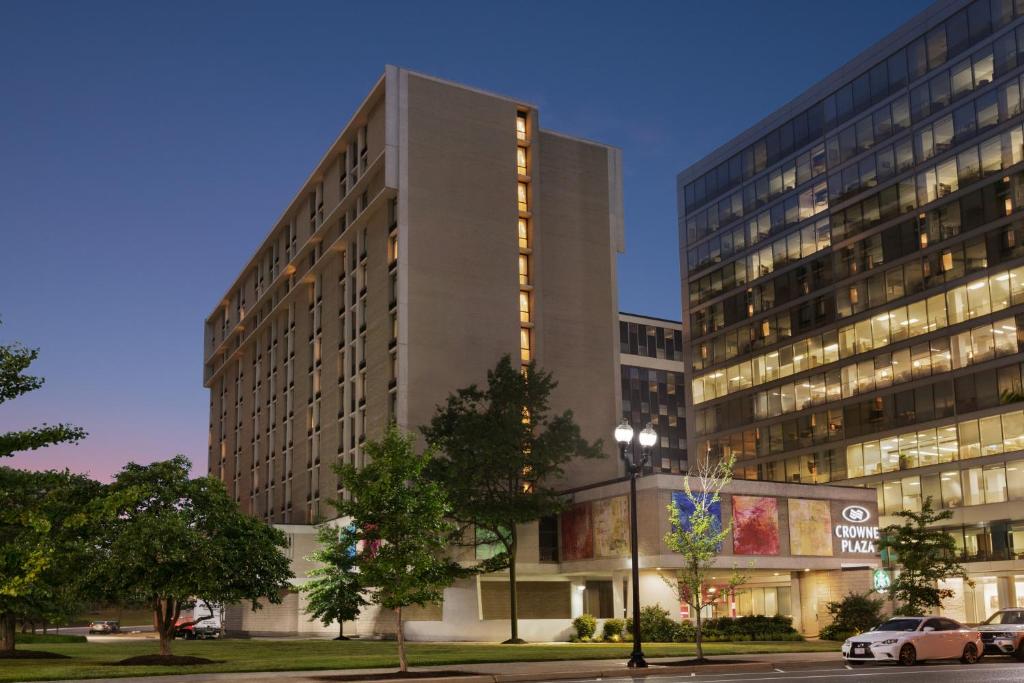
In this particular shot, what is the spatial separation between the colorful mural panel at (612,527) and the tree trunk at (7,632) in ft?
106

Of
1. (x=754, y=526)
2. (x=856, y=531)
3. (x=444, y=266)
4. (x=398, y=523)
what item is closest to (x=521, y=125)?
(x=444, y=266)

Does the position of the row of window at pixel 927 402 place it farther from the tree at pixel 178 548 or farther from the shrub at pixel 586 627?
the tree at pixel 178 548

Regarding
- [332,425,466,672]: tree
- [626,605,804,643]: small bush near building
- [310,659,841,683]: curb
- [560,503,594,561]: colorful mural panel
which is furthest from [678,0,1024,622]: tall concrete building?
[332,425,466,672]: tree

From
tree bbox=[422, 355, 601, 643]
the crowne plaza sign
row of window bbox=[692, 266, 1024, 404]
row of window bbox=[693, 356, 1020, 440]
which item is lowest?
the crowne plaza sign

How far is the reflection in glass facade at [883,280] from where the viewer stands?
80.3m

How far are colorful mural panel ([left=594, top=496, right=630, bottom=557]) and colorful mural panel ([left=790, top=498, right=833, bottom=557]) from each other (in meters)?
9.67

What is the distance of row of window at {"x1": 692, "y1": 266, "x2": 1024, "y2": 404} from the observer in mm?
80688

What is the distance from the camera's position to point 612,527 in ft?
213

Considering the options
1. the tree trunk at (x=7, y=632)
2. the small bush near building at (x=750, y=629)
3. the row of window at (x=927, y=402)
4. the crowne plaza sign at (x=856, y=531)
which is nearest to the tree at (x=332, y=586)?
the tree trunk at (x=7, y=632)

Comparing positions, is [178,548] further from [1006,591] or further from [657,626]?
[1006,591]

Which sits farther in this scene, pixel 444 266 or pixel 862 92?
pixel 862 92

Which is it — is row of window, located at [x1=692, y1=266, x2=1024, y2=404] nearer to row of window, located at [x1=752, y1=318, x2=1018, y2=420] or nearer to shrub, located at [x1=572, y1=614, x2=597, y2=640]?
row of window, located at [x1=752, y1=318, x2=1018, y2=420]

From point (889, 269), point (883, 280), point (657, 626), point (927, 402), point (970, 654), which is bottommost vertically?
point (657, 626)

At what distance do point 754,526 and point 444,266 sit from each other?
94.7 ft
